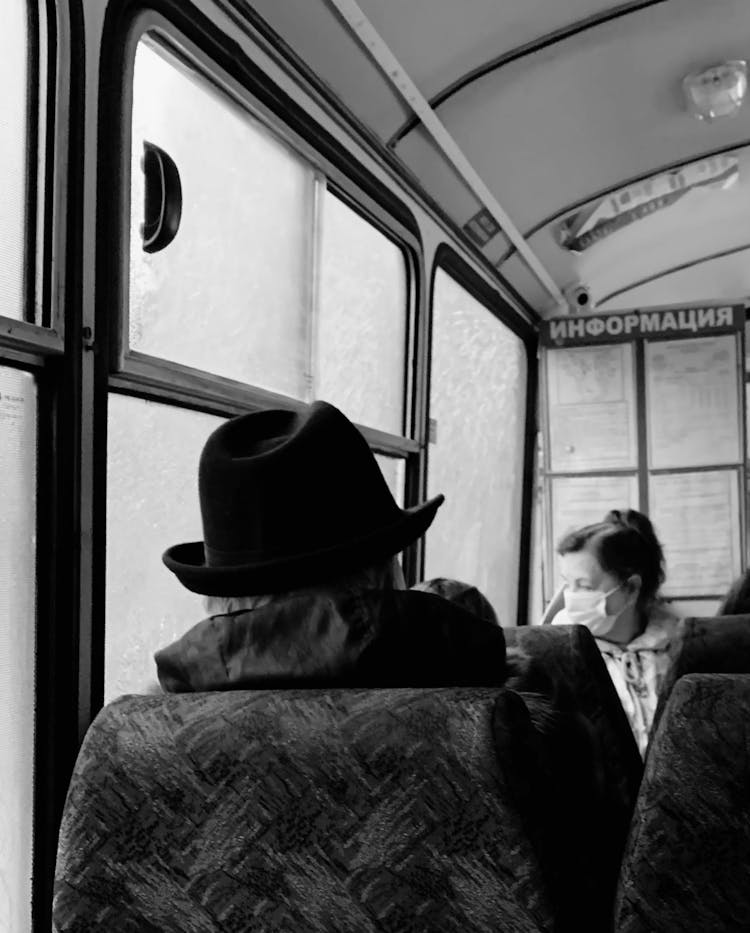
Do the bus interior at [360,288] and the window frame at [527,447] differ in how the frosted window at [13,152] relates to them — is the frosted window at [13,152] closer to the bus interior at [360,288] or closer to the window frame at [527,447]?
the bus interior at [360,288]

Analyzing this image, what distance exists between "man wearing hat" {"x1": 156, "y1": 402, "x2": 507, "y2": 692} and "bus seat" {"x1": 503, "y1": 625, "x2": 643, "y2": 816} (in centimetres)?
33

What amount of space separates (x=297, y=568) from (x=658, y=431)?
349 cm

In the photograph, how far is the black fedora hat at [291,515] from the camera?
150 centimetres

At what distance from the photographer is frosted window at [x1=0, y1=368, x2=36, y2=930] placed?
1.81m

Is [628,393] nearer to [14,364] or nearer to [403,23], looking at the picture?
[403,23]

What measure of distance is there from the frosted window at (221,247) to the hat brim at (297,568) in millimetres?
731

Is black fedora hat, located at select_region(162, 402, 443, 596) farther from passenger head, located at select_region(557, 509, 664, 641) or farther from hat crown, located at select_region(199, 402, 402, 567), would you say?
passenger head, located at select_region(557, 509, 664, 641)

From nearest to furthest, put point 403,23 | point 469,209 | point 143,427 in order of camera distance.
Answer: point 143,427 → point 403,23 → point 469,209

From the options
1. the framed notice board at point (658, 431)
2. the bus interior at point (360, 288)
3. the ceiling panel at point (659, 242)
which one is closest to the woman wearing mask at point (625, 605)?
the bus interior at point (360, 288)

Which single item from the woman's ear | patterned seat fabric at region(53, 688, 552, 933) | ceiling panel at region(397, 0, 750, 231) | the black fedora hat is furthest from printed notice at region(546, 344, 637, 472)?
patterned seat fabric at region(53, 688, 552, 933)

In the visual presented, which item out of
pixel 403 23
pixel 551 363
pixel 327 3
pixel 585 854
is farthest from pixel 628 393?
pixel 585 854

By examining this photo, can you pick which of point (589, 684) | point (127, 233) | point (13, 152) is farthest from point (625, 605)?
point (13, 152)

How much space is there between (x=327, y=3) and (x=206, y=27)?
1.33ft

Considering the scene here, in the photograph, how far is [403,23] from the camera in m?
2.86
